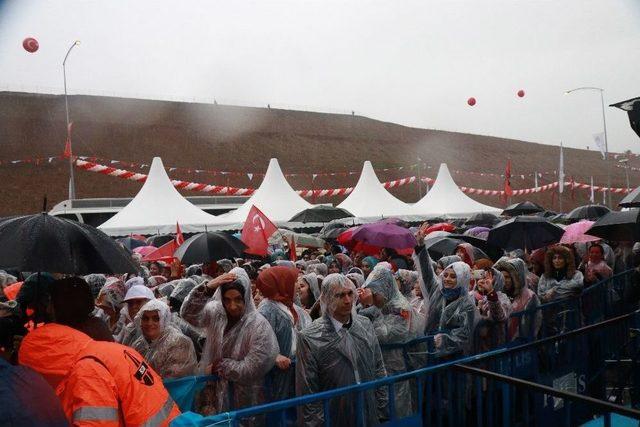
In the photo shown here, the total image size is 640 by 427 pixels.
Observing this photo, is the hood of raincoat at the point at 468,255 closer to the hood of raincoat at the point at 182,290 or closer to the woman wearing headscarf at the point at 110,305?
the hood of raincoat at the point at 182,290

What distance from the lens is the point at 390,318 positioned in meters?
4.97

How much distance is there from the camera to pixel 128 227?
16750 mm

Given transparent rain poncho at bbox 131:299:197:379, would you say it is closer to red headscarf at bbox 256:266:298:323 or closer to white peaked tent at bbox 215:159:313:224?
red headscarf at bbox 256:266:298:323

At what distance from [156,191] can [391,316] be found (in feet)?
48.3

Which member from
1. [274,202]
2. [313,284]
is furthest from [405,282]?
[274,202]

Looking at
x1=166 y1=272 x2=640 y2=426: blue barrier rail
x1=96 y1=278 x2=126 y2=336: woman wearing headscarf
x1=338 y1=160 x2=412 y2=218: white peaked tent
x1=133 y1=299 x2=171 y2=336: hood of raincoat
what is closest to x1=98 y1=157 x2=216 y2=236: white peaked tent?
x1=338 y1=160 x2=412 y2=218: white peaked tent

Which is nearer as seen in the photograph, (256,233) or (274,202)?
(256,233)

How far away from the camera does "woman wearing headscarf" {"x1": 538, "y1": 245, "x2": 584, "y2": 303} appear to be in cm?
680

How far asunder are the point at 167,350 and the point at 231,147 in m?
66.7

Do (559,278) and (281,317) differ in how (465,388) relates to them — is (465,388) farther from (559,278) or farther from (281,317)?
(559,278)

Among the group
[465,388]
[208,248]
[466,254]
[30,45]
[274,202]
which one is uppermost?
[30,45]

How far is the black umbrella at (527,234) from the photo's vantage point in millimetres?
8570

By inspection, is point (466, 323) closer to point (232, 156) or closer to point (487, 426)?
point (487, 426)

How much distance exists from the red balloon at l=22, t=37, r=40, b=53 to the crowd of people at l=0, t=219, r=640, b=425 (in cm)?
1625
